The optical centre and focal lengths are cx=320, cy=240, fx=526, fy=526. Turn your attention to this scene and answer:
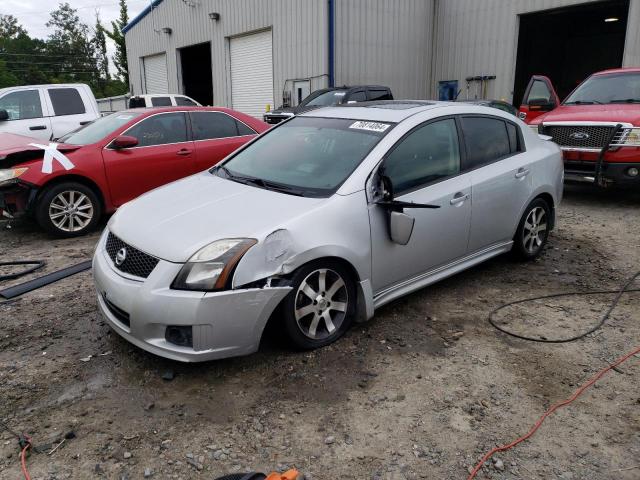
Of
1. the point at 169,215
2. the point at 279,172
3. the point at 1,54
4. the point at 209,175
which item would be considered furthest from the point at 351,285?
the point at 1,54

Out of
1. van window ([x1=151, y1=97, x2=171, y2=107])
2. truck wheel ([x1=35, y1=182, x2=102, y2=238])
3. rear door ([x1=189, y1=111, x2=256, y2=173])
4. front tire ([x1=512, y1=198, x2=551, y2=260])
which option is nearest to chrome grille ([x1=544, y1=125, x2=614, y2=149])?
front tire ([x1=512, y1=198, x2=551, y2=260])

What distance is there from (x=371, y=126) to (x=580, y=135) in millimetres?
5216

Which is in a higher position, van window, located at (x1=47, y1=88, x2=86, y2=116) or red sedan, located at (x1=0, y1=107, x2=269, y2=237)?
van window, located at (x1=47, y1=88, x2=86, y2=116)

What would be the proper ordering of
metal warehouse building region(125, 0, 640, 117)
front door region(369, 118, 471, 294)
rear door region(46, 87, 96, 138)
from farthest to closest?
metal warehouse building region(125, 0, 640, 117), rear door region(46, 87, 96, 138), front door region(369, 118, 471, 294)

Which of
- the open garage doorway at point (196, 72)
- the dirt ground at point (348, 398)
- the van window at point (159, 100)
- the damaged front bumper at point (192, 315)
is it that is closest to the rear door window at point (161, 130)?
the dirt ground at point (348, 398)

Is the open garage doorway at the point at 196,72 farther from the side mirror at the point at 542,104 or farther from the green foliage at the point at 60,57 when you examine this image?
the green foliage at the point at 60,57

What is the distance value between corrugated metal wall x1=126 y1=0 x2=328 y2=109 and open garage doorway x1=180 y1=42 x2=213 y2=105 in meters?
0.41

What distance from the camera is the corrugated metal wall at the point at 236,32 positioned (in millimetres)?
16156

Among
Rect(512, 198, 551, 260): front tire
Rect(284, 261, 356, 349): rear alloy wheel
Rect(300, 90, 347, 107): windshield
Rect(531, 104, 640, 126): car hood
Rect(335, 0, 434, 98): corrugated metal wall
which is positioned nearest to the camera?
Rect(284, 261, 356, 349): rear alloy wheel

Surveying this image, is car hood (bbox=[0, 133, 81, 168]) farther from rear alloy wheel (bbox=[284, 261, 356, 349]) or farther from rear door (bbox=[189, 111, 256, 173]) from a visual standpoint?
rear alloy wheel (bbox=[284, 261, 356, 349])

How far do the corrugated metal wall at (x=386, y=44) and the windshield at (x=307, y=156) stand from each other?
40.8 ft

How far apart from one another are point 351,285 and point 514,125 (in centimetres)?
251

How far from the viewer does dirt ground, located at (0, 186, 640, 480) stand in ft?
8.42

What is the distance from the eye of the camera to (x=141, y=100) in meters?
16.3
